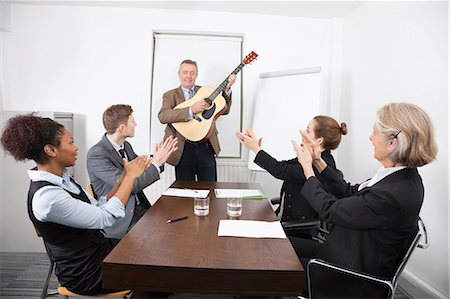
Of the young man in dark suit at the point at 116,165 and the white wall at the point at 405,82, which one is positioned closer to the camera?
the young man in dark suit at the point at 116,165

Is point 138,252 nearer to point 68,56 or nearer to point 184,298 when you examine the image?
point 184,298

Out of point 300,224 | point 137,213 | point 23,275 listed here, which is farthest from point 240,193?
point 23,275

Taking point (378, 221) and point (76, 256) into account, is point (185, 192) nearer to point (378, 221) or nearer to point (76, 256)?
point (76, 256)

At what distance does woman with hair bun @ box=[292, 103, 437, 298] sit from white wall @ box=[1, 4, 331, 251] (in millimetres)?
→ 2735

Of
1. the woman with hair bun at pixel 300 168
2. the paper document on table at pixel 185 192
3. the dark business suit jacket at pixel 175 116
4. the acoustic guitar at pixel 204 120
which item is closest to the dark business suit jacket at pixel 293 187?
the woman with hair bun at pixel 300 168

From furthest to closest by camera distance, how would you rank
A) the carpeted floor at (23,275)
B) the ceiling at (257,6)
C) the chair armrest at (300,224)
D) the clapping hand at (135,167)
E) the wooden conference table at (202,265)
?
the ceiling at (257,6) → the carpeted floor at (23,275) → the chair armrest at (300,224) → the clapping hand at (135,167) → the wooden conference table at (202,265)

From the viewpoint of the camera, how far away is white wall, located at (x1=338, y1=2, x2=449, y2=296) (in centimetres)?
240

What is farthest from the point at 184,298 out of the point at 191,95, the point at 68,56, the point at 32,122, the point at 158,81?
the point at 68,56

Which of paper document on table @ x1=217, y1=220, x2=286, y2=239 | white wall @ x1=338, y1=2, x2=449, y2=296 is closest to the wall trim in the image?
white wall @ x1=338, y1=2, x2=449, y2=296

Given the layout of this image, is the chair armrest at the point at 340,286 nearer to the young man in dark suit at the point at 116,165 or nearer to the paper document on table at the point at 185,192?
the paper document on table at the point at 185,192

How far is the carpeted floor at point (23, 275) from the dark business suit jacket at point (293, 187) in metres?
1.12

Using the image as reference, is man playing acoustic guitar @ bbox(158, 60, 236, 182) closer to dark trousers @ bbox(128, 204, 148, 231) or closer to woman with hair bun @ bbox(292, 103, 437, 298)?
dark trousers @ bbox(128, 204, 148, 231)

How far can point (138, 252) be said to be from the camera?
1200mm

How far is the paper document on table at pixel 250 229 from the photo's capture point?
55.6 inches
